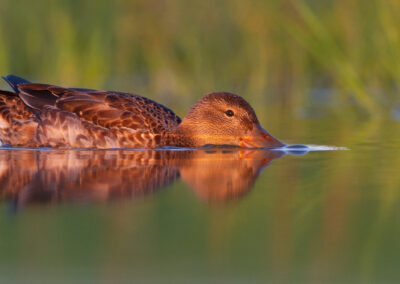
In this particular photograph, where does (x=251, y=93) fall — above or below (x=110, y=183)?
above

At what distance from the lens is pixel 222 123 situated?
740 centimetres

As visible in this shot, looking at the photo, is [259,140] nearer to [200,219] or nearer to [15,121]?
[15,121]

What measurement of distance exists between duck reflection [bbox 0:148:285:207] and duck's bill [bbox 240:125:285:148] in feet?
0.66

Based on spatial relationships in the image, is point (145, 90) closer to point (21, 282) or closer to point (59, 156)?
point (59, 156)

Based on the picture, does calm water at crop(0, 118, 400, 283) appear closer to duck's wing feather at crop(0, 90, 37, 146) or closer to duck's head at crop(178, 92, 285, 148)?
duck's head at crop(178, 92, 285, 148)

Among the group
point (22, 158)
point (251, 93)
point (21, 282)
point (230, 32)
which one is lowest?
point (21, 282)

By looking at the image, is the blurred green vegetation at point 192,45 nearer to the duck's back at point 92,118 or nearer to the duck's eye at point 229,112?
the duck's eye at point 229,112

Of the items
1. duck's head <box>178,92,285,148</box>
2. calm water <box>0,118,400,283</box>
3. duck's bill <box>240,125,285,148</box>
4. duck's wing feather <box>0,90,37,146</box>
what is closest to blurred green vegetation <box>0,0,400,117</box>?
duck's head <box>178,92,285,148</box>

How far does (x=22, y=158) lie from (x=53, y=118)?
1238mm

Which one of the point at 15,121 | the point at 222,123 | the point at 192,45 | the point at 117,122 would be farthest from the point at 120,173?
the point at 192,45

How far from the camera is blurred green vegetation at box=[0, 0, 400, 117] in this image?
1167 cm

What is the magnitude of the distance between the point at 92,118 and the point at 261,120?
2.97 metres

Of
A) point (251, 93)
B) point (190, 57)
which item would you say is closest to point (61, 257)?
point (190, 57)

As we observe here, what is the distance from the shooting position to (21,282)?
2.53 metres
